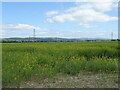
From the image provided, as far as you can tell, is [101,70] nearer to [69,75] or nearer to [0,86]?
[69,75]

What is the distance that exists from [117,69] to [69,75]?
213cm

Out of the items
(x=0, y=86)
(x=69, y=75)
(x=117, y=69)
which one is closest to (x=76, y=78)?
(x=69, y=75)

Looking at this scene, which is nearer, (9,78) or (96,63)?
(9,78)

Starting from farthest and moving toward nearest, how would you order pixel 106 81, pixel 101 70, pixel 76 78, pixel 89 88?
1. pixel 101 70
2. pixel 76 78
3. pixel 106 81
4. pixel 89 88

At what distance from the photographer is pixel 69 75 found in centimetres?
704

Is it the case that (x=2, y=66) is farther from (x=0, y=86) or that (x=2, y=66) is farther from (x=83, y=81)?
(x=83, y=81)

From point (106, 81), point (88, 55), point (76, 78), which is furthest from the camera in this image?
point (88, 55)

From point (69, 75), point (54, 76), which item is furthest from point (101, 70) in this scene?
point (54, 76)

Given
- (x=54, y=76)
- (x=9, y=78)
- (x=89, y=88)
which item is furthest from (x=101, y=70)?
(x=9, y=78)

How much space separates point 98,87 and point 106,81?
2.74 feet

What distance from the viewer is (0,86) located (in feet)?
17.6

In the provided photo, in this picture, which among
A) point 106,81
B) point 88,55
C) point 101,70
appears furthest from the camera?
point 88,55

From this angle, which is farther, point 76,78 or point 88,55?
point 88,55

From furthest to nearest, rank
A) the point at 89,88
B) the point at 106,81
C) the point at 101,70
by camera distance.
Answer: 1. the point at 101,70
2. the point at 106,81
3. the point at 89,88
